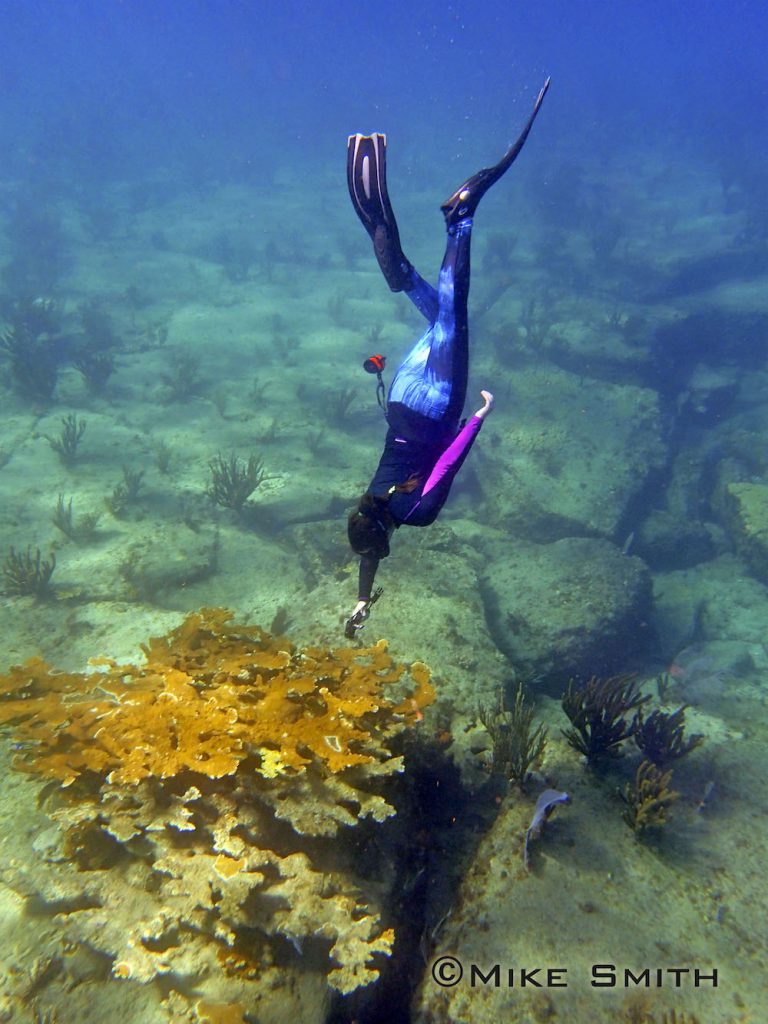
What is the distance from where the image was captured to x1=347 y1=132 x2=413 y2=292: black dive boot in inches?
177

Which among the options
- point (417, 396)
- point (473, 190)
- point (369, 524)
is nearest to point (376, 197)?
point (473, 190)

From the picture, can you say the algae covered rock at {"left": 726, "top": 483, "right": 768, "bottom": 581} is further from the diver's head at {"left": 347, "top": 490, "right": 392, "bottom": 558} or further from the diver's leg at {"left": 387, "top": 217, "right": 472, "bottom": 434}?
the diver's head at {"left": 347, "top": 490, "right": 392, "bottom": 558}

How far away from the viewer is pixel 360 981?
104 inches

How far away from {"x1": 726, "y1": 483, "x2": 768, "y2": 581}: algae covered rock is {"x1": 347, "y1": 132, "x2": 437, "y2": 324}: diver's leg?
8.91 m

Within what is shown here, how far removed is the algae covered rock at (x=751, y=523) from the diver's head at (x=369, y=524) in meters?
9.22

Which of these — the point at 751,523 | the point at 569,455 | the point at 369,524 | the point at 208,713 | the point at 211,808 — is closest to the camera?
the point at 211,808

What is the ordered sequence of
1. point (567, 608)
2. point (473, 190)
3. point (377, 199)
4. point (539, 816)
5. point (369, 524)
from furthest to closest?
point (567, 608), point (377, 199), point (473, 190), point (369, 524), point (539, 816)

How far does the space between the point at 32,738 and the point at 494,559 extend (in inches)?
263

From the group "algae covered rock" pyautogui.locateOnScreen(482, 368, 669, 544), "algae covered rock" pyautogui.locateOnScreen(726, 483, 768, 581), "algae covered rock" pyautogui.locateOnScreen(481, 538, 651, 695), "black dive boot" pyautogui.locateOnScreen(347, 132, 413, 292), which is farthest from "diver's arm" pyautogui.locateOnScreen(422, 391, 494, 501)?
"algae covered rock" pyautogui.locateOnScreen(726, 483, 768, 581)

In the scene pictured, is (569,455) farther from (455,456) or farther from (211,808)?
(211,808)

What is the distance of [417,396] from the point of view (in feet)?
14.0

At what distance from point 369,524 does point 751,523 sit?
9.42 meters

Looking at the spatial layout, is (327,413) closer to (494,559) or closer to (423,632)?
(494,559)

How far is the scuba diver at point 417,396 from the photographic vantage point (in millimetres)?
3811
